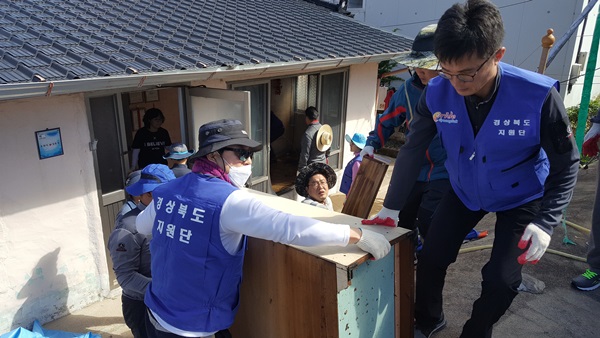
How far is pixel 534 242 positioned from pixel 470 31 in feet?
3.24

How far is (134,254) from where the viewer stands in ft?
10.2

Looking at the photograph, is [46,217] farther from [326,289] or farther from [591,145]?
[591,145]

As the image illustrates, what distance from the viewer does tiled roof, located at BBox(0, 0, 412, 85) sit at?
12.5 feet

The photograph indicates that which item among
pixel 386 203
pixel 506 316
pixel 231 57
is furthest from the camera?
pixel 231 57

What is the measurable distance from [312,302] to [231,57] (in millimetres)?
3523

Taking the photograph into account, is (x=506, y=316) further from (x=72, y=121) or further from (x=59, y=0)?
(x=59, y=0)

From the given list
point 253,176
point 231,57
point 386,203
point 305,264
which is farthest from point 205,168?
point 253,176

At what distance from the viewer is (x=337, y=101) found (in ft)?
26.3

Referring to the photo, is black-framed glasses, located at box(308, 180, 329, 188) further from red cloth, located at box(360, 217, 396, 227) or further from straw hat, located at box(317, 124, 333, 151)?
straw hat, located at box(317, 124, 333, 151)

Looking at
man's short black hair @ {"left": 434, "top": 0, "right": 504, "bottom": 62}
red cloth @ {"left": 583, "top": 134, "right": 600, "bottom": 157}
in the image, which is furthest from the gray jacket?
red cloth @ {"left": 583, "top": 134, "right": 600, "bottom": 157}

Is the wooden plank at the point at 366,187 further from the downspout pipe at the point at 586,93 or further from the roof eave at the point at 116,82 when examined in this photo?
the downspout pipe at the point at 586,93

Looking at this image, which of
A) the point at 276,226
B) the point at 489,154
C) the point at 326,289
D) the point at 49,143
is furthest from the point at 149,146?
the point at 489,154

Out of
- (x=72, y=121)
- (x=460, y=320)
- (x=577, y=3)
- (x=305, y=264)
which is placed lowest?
(x=460, y=320)

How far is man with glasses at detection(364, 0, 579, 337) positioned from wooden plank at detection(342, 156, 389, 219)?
96 millimetres
